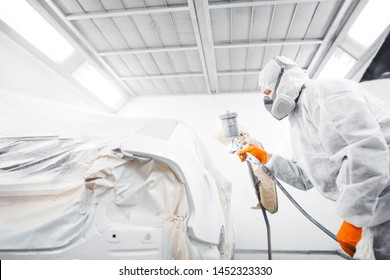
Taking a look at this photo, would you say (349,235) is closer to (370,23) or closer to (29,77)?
(370,23)

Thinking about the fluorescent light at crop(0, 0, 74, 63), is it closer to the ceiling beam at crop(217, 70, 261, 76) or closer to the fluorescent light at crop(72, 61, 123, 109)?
the fluorescent light at crop(72, 61, 123, 109)

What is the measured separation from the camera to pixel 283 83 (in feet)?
4.70

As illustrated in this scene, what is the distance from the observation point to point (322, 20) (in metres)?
2.32

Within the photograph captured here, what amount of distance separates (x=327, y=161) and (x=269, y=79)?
727 millimetres

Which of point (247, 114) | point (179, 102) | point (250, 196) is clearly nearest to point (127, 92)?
point (179, 102)

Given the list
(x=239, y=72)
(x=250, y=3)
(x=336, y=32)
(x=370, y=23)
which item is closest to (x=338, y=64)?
(x=336, y=32)

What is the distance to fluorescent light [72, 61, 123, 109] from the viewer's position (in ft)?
10.1

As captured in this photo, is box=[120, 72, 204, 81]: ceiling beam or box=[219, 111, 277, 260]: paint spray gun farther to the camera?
box=[120, 72, 204, 81]: ceiling beam

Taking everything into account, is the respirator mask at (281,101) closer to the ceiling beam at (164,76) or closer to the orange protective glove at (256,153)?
the orange protective glove at (256,153)

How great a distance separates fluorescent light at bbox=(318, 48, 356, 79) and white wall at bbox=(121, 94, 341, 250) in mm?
889

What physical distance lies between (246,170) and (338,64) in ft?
6.29

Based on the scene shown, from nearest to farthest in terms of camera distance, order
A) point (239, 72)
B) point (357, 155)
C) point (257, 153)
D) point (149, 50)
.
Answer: point (357, 155)
point (257, 153)
point (149, 50)
point (239, 72)

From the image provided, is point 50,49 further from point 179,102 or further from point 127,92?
point 179,102

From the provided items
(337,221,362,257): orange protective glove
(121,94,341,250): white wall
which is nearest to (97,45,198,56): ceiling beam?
(121,94,341,250): white wall
